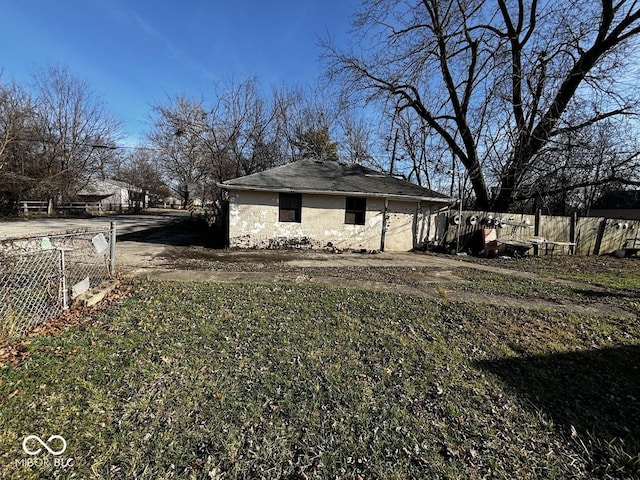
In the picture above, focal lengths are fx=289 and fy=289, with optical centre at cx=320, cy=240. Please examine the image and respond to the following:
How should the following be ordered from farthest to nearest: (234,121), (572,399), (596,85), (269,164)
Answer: (269,164) < (234,121) < (596,85) < (572,399)

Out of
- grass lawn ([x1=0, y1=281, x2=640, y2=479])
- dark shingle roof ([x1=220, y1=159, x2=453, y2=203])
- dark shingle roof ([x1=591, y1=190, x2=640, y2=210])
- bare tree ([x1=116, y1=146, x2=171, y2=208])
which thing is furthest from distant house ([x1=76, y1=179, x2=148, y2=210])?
dark shingle roof ([x1=591, y1=190, x2=640, y2=210])

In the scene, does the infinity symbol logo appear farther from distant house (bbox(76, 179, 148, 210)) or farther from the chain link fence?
distant house (bbox(76, 179, 148, 210))

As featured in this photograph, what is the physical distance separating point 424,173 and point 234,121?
14.4 metres

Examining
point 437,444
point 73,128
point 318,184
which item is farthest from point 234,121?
point 437,444

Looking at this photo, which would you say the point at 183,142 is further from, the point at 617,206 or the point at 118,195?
the point at 617,206

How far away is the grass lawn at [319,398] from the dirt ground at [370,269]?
1379 mm

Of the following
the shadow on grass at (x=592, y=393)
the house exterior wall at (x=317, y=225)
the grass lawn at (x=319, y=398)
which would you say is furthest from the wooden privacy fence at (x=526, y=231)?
the shadow on grass at (x=592, y=393)

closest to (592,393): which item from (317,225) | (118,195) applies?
(317,225)

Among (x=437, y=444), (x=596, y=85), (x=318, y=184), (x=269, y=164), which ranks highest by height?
(x=596, y=85)

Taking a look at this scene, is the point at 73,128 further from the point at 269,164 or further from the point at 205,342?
the point at 205,342

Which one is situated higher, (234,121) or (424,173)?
(234,121)

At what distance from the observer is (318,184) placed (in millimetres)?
11242

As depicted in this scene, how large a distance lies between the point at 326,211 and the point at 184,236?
769cm

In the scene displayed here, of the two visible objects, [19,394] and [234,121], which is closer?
[19,394]
